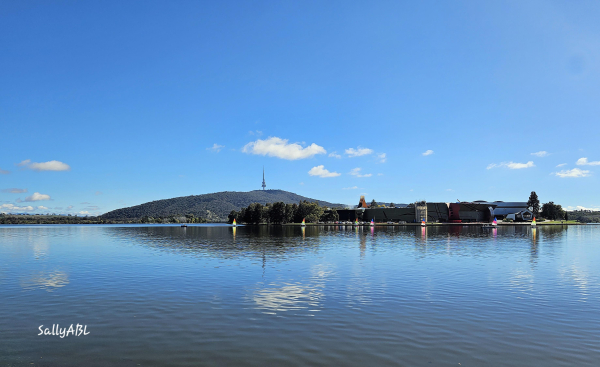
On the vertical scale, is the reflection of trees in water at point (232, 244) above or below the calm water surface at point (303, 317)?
below

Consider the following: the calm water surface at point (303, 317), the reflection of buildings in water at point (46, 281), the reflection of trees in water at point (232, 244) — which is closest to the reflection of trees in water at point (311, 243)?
the reflection of trees in water at point (232, 244)

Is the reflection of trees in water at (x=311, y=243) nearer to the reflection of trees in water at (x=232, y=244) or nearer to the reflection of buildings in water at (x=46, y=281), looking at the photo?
the reflection of trees in water at (x=232, y=244)

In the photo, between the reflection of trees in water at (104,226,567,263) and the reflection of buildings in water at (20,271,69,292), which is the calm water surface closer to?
the reflection of buildings in water at (20,271,69,292)

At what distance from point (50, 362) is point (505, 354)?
1464 centimetres

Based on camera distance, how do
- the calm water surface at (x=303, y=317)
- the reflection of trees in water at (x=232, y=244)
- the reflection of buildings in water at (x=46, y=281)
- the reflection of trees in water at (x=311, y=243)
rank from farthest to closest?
1. the reflection of trees in water at (x=311, y=243)
2. the reflection of trees in water at (x=232, y=244)
3. the reflection of buildings in water at (x=46, y=281)
4. the calm water surface at (x=303, y=317)

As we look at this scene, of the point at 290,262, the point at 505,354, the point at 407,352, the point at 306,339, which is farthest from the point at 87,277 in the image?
the point at 505,354

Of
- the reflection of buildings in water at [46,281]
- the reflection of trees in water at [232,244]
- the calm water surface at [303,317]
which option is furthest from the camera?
the reflection of trees in water at [232,244]

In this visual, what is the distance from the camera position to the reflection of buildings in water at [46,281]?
26.5 m

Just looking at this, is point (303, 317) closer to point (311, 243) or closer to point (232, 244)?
point (232, 244)

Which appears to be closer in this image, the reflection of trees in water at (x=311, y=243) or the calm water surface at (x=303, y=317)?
the calm water surface at (x=303, y=317)

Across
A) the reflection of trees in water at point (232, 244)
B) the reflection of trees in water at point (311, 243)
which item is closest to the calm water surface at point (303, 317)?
the reflection of trees in water at point (311, 243)

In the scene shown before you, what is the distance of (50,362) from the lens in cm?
1220

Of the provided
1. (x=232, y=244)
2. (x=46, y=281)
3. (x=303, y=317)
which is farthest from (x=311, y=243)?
(x=303, y=317)

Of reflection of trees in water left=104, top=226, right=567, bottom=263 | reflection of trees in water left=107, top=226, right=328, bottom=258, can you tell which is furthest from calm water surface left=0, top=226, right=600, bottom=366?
reflection of trees in water left=107, top=226, right=328, bottom=258
